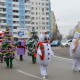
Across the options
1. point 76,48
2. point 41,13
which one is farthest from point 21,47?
point 41,13

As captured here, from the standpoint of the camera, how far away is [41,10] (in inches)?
4845

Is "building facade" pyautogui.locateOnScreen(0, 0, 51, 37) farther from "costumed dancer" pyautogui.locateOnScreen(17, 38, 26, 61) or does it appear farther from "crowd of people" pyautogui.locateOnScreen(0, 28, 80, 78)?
"crowd of people" pyautogui.locateOnScreen(0, 28, 80, 78)

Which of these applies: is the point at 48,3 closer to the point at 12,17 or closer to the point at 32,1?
the point at 32,1

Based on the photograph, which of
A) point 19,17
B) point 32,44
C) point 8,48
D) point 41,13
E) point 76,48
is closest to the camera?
point 76,48

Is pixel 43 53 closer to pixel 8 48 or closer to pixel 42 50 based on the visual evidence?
pixel 42 50

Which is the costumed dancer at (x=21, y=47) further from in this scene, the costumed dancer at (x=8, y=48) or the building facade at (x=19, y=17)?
the building facade at (x=19, y=17)

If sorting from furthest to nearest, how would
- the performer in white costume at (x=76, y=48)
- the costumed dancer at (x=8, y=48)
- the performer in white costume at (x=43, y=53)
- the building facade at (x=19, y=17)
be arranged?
the building facade at (x=19, y=17) → the costumed dancer at (x=8, y=48) → the performer in white costume at (x=76, y=48) → the performer in white costume at (x=43, y=53)

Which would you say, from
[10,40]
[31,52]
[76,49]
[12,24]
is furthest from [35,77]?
[12,24]

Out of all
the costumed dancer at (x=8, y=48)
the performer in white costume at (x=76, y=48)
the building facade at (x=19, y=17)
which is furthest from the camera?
the building facade at (x=19, y=17)

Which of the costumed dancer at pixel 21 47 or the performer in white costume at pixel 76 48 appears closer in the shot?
the performer in white costume at pixel 76 48

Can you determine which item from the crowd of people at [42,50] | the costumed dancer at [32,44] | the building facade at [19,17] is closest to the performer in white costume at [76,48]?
the crowd of people at [42,50]

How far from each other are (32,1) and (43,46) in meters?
112

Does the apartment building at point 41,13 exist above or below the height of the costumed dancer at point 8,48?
above

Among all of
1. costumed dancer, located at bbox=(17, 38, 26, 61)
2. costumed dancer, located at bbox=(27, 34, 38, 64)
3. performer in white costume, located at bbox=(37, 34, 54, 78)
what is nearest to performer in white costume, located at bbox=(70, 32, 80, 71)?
performer in white costume, located at bbox=(37, 34, 54, 78)
